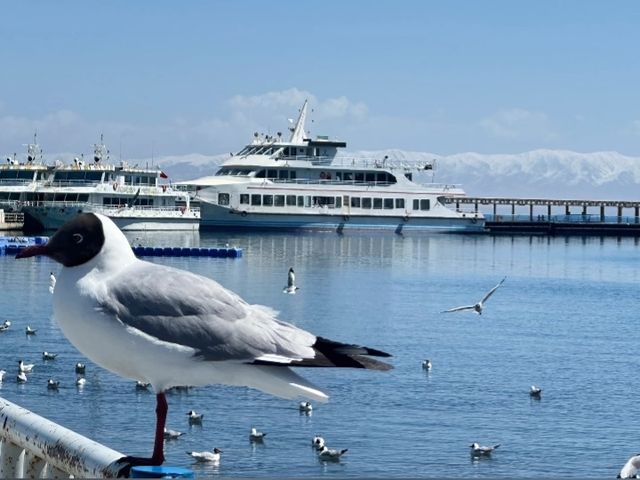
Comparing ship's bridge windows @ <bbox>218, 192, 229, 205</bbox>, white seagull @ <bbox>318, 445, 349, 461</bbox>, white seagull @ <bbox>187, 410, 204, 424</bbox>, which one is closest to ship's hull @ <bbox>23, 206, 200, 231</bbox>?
ship's bridge windows @ <bbox>218, 192, 229, 205</bbox>

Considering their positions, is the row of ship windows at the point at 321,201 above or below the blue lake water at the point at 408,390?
above

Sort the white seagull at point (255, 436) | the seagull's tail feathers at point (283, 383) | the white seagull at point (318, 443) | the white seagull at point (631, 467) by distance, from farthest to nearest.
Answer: the white seagull at point (255, 436), the white seagull at point (318, 443), the white seagull at point (631, 467), the seagull's tail feathers at point (283, 383)

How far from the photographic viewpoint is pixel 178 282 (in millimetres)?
4262

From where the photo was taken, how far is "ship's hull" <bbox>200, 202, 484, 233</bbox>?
75.1 m

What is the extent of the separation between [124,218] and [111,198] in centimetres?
211

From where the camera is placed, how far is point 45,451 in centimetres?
444

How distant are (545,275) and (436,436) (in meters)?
37.6

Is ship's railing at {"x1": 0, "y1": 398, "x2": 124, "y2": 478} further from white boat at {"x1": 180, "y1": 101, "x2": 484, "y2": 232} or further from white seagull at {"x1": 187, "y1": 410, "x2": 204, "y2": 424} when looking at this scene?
white boat at {"x1": 180, "y1": 101, "x2": 484, "y2": 232}

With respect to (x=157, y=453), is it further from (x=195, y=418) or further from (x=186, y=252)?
(x=186, y=252)

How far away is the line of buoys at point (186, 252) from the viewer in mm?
52847

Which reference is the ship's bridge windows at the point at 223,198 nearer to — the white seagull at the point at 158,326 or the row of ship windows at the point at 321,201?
the row of ship windows at the point at 321,201

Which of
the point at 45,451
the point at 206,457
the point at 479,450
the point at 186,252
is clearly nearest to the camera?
the point at 45,451

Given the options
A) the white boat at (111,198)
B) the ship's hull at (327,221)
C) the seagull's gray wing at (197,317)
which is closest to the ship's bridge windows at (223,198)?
the ship's hull at (327,221)

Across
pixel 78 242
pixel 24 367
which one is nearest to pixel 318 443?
pixel 24 367
